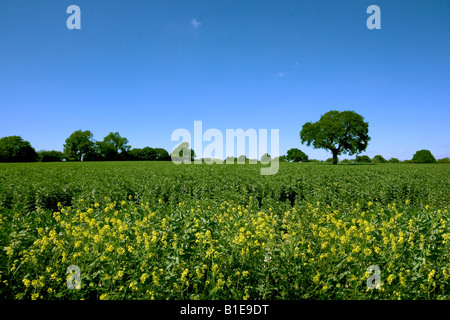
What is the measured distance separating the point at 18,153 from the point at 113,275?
103 metres

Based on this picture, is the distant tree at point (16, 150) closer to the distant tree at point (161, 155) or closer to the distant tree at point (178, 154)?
the distant tree at point (178, 154)

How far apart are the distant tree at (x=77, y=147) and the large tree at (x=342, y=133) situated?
3679 inches

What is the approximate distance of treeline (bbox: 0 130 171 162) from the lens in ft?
262

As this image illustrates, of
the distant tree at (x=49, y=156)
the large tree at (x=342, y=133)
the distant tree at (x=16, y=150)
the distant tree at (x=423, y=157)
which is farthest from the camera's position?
the distant tree at (x=423, y=157)

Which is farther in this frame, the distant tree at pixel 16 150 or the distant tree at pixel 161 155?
the distant tree at pixel 161 155

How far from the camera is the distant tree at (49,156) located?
87.1 m

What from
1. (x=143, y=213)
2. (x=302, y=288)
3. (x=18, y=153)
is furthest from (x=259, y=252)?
(x=18, y=153)

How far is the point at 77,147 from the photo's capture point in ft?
334

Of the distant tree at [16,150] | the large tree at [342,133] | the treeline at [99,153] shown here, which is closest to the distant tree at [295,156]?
the treeline at [99,153]

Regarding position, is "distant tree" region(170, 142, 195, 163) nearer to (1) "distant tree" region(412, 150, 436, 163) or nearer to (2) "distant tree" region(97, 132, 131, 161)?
(2) "distant tree" region(97, 132, 131, 161)

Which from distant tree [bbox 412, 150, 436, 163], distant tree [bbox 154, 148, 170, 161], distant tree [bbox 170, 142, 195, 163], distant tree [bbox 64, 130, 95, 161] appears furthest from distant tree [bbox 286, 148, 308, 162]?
distant tree [bbox 64, 130, 95, 161]

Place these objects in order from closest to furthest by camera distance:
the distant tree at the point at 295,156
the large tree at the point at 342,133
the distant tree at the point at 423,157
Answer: the large tree at the point at 342,133 < the distant tree at the point at 423,157 < the distant tree at the point at 295,156
